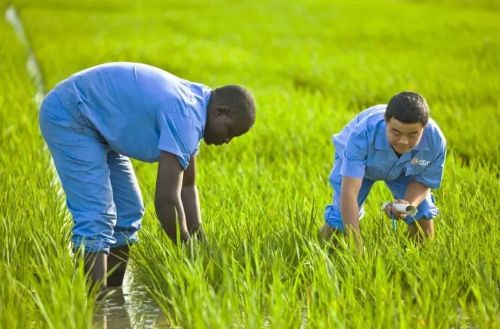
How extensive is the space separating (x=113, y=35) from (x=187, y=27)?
5.59 feet

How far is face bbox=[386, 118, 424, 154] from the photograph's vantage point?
3.52 m

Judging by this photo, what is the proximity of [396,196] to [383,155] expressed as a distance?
0.47m

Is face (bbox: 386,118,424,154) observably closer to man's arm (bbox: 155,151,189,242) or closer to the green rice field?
the green rice field

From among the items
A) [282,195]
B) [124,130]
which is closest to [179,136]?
[124,130]

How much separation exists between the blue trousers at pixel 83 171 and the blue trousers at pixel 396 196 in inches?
33.9

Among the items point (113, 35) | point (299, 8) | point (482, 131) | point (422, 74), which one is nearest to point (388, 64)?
point (422, 74)

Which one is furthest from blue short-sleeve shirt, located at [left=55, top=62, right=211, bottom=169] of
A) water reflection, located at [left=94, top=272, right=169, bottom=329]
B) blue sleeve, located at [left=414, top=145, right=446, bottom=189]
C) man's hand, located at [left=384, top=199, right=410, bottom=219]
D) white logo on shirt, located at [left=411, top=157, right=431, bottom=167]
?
blue sleeve, located at [left=414, top=145, right=446, bottom=189]

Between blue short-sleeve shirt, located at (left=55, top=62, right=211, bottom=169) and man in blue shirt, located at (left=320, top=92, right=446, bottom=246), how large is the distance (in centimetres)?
64

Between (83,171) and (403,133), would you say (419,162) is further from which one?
(83,171)

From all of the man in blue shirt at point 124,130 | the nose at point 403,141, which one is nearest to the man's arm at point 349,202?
the nose at point 403,141

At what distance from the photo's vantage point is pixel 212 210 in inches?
174

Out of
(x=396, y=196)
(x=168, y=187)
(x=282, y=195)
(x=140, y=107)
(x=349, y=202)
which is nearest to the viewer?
(x=168, y=187)

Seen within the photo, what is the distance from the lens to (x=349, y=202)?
364 cm

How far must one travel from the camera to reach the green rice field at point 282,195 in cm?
294
